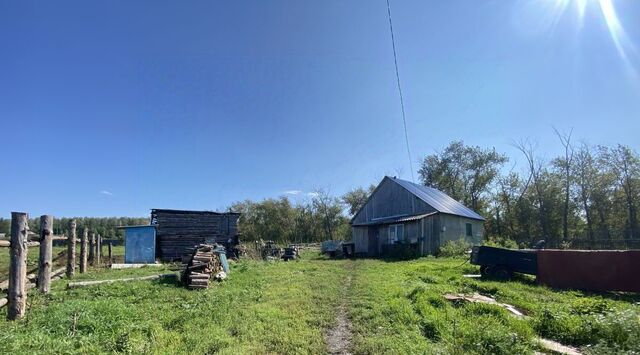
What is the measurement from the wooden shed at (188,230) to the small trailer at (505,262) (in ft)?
63.3

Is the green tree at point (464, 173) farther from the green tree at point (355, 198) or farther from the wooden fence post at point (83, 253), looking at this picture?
the wooden fence post at point (83, 253)

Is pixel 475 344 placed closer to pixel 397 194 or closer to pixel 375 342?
pixel 375 342

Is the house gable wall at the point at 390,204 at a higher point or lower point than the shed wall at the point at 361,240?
higher

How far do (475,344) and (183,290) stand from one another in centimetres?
809

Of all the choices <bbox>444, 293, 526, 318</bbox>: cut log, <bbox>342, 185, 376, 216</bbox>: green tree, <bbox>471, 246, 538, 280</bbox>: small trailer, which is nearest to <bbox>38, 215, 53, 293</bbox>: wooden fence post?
<bbox>444, 293, 526, 318</bbox>: cut log

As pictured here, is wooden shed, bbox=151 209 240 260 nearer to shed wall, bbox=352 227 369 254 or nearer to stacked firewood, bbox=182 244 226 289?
shed wall, bbox=352 227 369 254

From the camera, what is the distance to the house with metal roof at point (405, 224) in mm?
26719

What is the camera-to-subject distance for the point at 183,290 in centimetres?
1055

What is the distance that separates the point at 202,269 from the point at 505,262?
10.7 m

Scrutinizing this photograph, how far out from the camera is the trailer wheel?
13.3 meters

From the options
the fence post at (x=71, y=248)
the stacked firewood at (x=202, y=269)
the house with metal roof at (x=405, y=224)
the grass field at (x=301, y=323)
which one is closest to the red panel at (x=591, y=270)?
the grass field at (x=301, y=323)

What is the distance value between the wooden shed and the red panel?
842 inches

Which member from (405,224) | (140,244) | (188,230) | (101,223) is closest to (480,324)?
(405,224)

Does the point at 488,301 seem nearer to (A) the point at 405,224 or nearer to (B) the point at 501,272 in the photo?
(B) the point at 501,272
